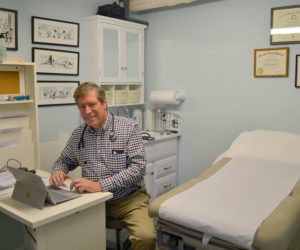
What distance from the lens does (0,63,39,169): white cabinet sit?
90.2 inches

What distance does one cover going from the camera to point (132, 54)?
350cm

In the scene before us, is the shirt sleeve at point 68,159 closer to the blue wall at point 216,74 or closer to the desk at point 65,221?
the desk at point 65,221

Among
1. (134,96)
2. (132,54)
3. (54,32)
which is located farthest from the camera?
(134,96)

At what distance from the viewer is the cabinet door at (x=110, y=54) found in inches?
124

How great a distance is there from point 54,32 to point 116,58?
0.68 m

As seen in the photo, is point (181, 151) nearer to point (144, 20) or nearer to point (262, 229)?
point (144, 20)

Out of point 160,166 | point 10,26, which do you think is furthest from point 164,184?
point 10,26

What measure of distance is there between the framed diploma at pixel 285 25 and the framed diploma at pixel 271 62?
9cm

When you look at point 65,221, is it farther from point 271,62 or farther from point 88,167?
point 271,62

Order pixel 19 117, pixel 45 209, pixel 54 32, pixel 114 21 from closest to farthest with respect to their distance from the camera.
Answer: pixel 45 209
pixel 19 117
pixel 54 32
pixel 114 21

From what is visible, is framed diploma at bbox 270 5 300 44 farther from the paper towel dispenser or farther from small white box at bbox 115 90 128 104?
small white box at bbox 115 90 128 104

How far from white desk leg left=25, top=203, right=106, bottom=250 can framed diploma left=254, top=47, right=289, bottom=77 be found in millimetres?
1956

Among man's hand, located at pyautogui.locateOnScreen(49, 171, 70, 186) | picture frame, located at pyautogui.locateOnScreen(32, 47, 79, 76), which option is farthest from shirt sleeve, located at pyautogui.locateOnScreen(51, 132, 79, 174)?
picture frame, located at pyautogui.locateOnScreen(32, 47, 79, 76)

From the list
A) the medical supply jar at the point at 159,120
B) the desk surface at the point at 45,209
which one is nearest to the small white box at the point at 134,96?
the medical supply jar at the point at 159,120
